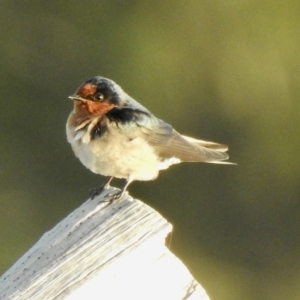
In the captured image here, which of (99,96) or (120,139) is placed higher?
(99,96)

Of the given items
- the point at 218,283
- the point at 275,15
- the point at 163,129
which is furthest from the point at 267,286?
the point at 163,129

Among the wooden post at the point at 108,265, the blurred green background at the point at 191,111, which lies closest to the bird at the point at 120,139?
the wooden post at the point at 108,265

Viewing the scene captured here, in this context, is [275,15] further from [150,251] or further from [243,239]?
[150,251]

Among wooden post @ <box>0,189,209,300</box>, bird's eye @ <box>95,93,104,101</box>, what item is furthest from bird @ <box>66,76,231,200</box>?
wooden post @ <box>0,189,209,300</box>

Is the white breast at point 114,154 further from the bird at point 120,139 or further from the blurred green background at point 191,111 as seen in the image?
the blurred green background at point 191,111

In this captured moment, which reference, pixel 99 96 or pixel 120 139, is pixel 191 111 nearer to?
pixel 99 96

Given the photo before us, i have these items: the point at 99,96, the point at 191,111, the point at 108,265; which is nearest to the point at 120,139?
the point at 99,96
